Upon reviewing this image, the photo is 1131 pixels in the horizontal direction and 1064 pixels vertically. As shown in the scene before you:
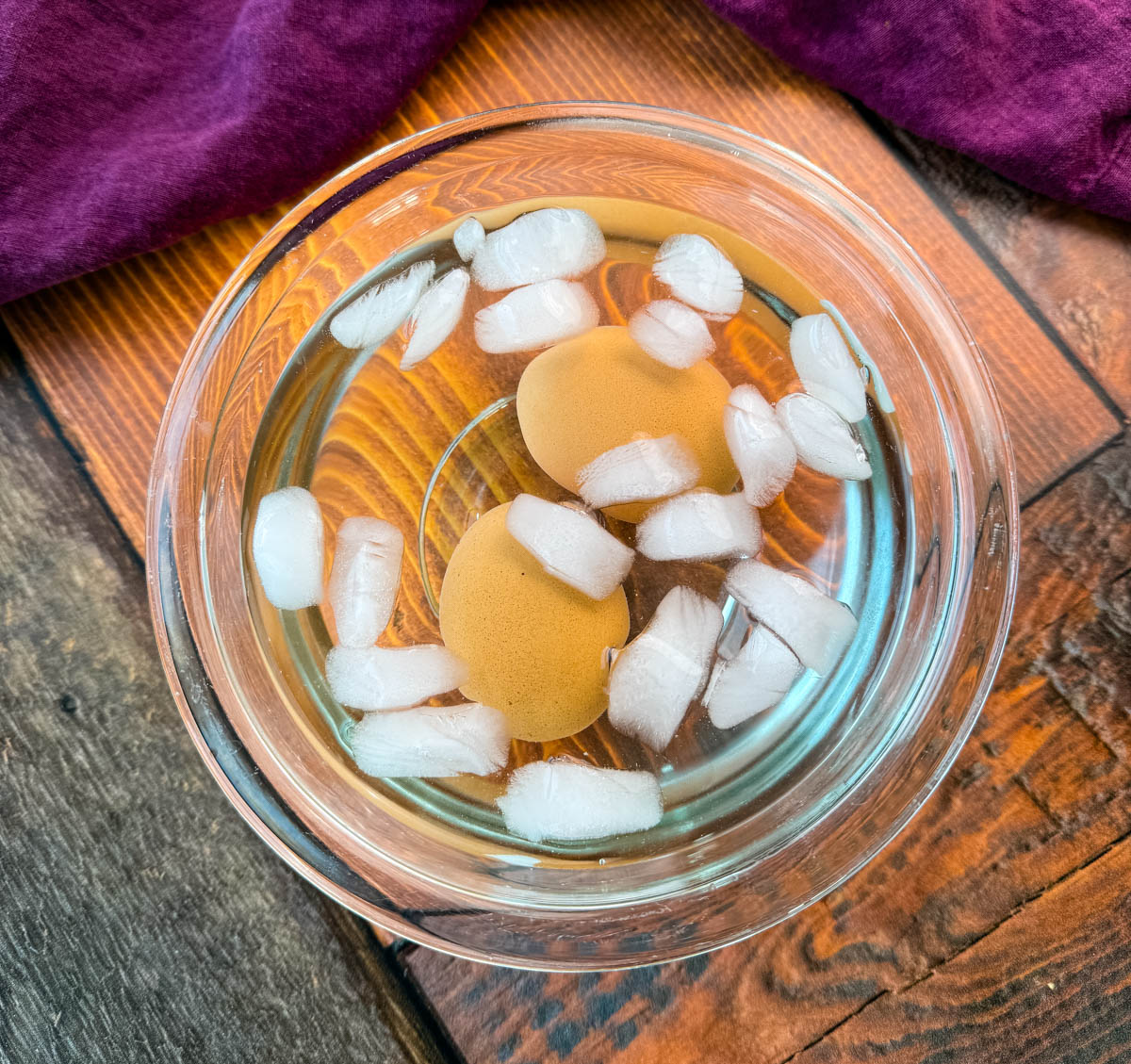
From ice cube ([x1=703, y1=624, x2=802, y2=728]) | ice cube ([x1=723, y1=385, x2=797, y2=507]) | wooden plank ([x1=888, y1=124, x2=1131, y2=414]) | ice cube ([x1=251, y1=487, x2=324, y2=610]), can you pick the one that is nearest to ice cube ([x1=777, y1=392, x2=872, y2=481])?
ice cube ([x1=723, y1=385, x2=797, y2=507])

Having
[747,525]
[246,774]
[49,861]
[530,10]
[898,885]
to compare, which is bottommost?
[49,861]

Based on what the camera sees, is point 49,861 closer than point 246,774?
No

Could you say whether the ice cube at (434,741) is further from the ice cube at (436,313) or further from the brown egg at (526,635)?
the ice cube at (436,313)

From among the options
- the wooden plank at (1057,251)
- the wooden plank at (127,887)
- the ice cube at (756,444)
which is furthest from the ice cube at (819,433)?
the wooden plank at (127,887)

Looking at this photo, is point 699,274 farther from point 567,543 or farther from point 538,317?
point 567,543

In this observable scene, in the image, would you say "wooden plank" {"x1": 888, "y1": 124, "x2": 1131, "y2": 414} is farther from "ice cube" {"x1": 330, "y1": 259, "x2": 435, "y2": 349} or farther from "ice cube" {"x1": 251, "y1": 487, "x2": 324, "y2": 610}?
"ice cube" {"x1": 251, "y1": 487, "x2": 324, "y2": 610}

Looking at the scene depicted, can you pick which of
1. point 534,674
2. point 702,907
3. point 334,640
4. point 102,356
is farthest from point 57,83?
point 702,907

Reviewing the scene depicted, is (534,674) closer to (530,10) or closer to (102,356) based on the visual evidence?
(102,356)
